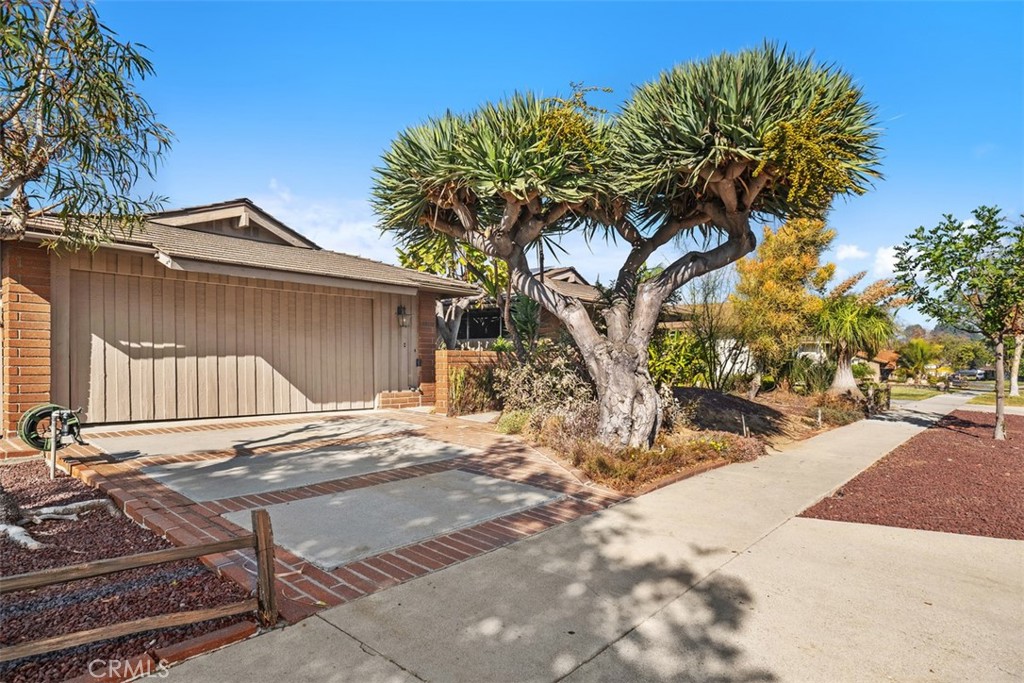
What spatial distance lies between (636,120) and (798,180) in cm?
217

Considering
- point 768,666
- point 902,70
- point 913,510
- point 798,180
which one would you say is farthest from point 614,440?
point 902,70

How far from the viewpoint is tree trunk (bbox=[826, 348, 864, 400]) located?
15414 millimetres

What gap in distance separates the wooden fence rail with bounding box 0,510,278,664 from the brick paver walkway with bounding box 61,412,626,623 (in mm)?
241

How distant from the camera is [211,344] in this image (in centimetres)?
949

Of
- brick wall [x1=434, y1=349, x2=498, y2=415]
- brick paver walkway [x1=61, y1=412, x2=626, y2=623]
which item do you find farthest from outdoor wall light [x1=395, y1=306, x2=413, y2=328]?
brick paver walkway [x1=61, y1=412, x2=626, y2=623]

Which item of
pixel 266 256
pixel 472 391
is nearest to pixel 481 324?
pixel 472 391

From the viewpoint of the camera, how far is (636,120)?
7113 millimetres

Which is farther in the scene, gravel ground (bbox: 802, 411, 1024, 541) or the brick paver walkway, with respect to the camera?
gravel ground (bbox: 802, 411, 1024, 541)

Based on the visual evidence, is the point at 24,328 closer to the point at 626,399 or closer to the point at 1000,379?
the point at 626,399

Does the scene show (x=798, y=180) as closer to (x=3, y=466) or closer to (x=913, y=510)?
(x=913, y=510)

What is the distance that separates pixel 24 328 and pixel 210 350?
2.53m

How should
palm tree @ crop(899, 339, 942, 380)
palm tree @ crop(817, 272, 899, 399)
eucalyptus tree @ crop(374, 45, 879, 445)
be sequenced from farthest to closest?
palm tree @ crop(899, 339, 942, 380) < palm tree @ crop(817, 272, 899, 399) < eucalyptus tree @ crop(374, 45, 879, 445)

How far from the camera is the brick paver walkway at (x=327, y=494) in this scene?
3436 millimetres

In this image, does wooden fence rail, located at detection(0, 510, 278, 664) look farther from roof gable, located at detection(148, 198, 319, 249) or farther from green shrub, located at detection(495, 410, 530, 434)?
roof gable, located at detection(148, 198, 319, 249)
